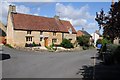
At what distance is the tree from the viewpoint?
35.0 feet

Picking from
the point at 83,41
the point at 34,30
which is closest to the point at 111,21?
the point at 34,30

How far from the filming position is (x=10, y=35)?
51.9 metres

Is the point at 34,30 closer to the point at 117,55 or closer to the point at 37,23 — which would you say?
the point at 37,23

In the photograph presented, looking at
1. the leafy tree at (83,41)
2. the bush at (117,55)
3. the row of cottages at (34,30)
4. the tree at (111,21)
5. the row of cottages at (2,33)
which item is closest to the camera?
the tree at (111,21)

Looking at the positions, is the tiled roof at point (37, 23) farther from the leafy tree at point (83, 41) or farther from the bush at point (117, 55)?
the bush at point (117, 55)

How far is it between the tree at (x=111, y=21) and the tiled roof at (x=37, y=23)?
39.3 metres

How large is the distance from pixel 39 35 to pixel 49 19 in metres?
8.12

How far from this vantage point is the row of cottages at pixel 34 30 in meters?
51.2

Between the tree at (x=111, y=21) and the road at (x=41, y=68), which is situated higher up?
the tree at (x=111, y=21)

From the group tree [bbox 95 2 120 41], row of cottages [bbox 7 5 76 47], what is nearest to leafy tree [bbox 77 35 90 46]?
row of cottages [bbox 7 5 76 47]

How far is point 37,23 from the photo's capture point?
188 ft

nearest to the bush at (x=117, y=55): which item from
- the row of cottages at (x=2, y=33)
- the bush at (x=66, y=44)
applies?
the bush at (x=66, y=44)

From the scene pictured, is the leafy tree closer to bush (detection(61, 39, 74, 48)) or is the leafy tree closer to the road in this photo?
bush (detection(61, 39, 74, 48))

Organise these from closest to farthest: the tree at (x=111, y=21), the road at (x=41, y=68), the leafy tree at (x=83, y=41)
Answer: the tree at (x=111, y=21)
the road at (x=41, y=68)
the leafy tree at (x=83, y=41)
